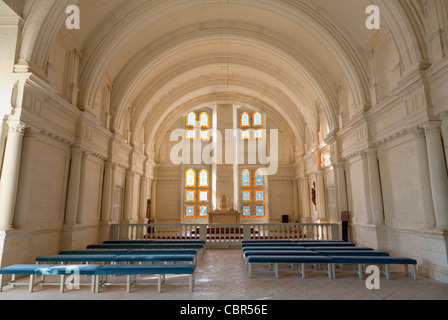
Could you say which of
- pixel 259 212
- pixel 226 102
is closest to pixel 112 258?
pixel 259 212

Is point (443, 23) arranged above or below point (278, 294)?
above

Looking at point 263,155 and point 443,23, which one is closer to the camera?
point 443,23

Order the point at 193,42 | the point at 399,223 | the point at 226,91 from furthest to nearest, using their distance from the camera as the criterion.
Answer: the point at 226,91 < the point at 193,42 < the point at 399,223

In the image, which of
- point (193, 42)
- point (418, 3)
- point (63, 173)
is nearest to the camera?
point (418, 3)

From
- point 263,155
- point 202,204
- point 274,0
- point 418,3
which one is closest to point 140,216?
point 202,204

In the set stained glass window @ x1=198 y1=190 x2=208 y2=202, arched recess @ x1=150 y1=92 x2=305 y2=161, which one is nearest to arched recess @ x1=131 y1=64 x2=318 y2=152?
arched recess @ x1=150 y1=92 x2=305 y2=161

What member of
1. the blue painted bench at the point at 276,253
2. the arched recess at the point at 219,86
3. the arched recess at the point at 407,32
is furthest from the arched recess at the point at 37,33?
the arched recess at the point at 219,86

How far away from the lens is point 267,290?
5.58 meters

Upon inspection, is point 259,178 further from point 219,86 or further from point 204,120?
point 219,86

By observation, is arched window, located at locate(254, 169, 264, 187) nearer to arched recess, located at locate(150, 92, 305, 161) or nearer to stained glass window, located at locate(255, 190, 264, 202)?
stained glass window, located at locate(255, 190, 264, 202)

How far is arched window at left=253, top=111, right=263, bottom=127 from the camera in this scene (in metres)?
23.5

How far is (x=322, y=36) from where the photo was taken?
11.3m

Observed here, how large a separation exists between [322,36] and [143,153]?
1310 cm

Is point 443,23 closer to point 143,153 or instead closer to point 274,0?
point 274,0
